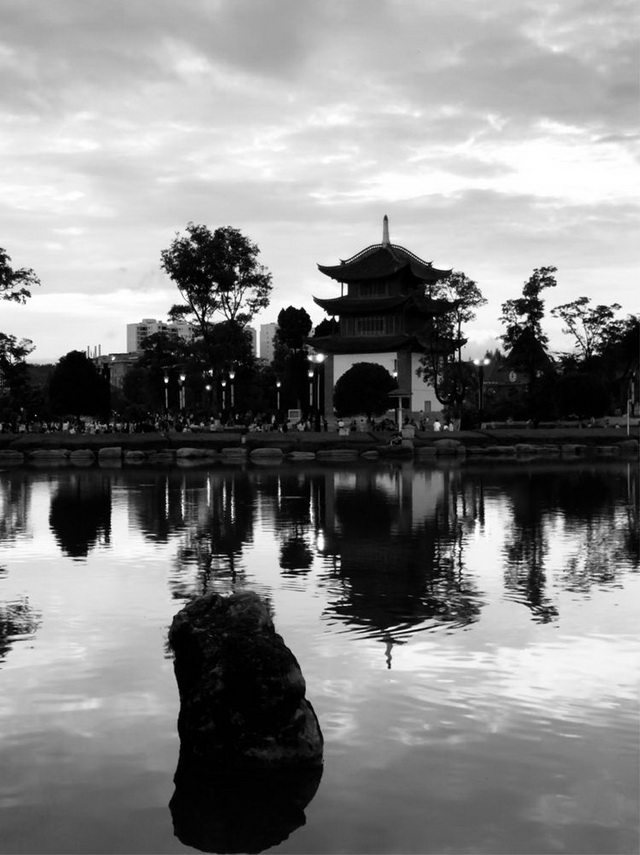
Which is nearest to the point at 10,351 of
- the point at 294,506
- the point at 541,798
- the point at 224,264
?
the point at 224,264

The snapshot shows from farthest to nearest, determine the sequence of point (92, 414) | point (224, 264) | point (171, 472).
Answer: point (92, 414) → point (224, 264) → point (171, 472)

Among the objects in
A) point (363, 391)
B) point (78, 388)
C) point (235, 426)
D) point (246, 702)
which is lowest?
point (246, 702)

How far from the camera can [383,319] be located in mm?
93625

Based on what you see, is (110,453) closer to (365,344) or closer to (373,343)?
(373,343)

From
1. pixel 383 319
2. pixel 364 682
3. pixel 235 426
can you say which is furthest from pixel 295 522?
pixel 383 319

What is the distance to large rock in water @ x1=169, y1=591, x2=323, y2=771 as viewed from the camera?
25.5 ft

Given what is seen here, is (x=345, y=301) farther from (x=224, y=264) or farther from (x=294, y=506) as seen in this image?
(x=294, y=506)

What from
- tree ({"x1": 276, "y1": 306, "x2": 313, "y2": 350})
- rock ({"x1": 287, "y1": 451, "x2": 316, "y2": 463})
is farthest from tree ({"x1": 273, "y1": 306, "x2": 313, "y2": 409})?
rock ({"x1": 287, "y1": 451, "x2": 316, "y2": 463})

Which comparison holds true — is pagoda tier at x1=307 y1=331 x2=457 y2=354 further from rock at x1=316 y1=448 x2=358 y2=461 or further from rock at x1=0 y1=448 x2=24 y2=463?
rock at x1=0 y1=448 x2=24 y2=463

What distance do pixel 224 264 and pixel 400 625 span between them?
6278cm

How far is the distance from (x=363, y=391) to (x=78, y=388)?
26.9 m

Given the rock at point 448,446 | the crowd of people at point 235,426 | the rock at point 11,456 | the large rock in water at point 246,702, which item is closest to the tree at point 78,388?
the crowd of people at point 235,426

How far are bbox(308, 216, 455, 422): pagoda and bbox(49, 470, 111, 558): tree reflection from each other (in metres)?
53.8

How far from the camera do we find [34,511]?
26.8 meters
